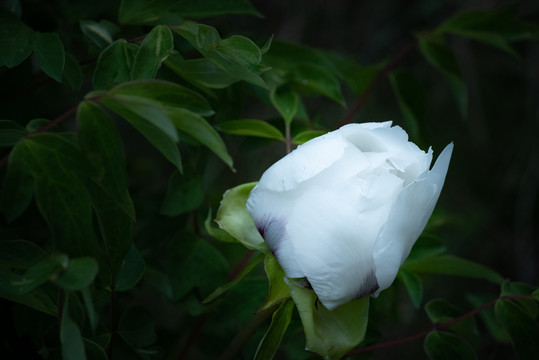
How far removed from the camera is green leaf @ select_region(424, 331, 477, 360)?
0.54 m

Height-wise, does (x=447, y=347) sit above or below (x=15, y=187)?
below

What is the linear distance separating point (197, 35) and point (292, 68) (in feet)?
0.75

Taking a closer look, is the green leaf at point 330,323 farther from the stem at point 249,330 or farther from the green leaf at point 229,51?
the green leaf at point 229,51

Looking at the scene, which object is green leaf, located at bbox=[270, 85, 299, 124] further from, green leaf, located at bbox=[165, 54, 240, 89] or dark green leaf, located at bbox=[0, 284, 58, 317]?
dark green leaf, located at bbox=[0, 284, 58, 317]

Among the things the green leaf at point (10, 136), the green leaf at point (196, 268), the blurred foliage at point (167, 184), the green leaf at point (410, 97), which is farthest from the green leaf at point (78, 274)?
the green leaf at point (410, 97)

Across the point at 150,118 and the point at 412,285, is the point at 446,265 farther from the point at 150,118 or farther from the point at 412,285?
the point at 150,118

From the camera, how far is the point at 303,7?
1.33 meters

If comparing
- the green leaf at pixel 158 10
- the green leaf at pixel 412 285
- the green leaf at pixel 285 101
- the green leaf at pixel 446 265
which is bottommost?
the green leaf at pixel 412 285

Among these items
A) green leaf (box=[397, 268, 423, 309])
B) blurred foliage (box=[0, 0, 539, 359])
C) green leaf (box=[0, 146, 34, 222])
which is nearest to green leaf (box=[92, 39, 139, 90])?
blurred foliage (box=[0, 0, 539, 359])

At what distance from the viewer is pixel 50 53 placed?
19.3 inches

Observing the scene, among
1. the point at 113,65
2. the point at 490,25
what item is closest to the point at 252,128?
the point at 113,65

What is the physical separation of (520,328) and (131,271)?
38cm

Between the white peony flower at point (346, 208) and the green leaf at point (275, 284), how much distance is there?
0.06ft

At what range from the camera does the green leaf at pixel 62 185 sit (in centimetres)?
39
